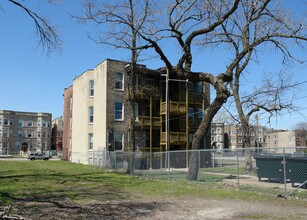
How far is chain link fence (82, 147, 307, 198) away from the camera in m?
15.2

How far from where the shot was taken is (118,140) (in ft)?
119

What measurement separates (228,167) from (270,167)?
825 cm

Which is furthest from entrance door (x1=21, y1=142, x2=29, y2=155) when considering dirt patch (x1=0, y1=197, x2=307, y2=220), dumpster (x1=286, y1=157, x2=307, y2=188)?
dumpster (x1=286, y1=157, x2=307, y2=188)

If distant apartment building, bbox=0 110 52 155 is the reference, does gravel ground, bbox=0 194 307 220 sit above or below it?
below

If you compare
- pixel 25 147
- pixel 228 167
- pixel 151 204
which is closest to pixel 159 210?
pixel 151 204

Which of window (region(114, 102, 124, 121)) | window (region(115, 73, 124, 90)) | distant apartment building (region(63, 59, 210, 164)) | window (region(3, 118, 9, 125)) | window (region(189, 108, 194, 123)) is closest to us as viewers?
distant apartment building (region(63, 59, 210, 164))

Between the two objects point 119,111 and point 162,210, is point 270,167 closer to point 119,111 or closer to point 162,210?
point 162,210

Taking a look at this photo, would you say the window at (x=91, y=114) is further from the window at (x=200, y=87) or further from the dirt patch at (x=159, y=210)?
the dirt patch at (x=159, y=210)

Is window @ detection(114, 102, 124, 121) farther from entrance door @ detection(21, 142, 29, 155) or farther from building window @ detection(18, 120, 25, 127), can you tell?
entrance door @ detection(21, 142, 29, 155)

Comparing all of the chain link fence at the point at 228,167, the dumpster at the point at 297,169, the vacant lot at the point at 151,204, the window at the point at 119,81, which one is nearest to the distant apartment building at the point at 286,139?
the window at the point at 119,81

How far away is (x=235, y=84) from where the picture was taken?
1126 inches

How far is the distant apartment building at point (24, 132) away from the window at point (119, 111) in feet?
197

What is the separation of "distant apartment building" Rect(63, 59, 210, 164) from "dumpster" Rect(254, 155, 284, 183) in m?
16.0

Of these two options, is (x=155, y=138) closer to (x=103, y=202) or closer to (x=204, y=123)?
(x=204, y=123)
